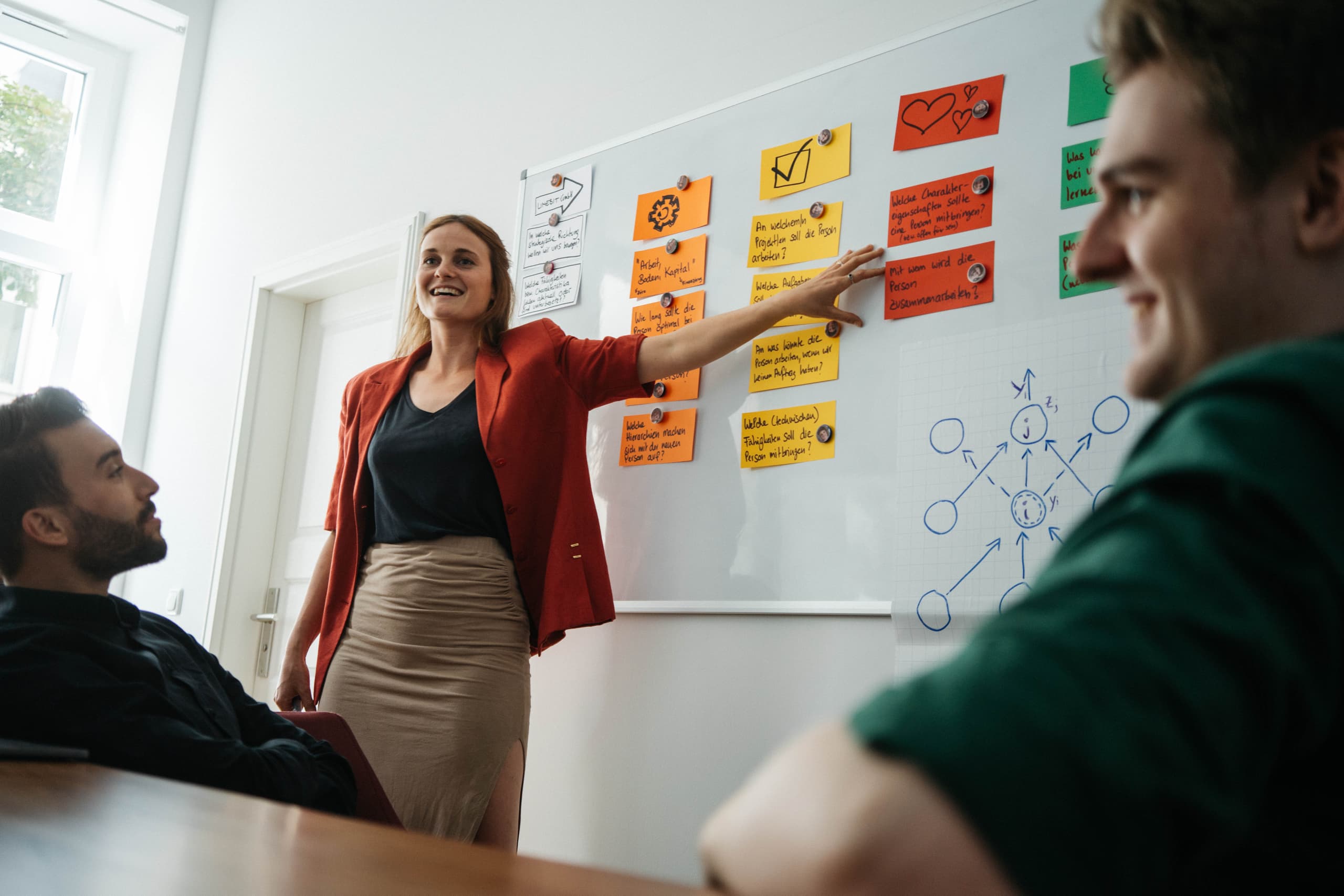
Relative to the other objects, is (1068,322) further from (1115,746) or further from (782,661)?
(1115,746)

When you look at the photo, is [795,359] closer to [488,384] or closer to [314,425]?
[488,384]

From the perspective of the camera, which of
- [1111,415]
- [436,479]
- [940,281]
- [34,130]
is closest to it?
[1111,415]

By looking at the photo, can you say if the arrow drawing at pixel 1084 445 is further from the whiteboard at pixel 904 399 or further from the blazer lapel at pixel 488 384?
the blazer lapel at pixel 488 384

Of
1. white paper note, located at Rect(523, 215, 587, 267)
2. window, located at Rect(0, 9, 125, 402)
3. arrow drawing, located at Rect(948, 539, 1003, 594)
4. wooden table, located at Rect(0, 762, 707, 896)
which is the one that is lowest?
wooden table, located at Rect(0, 762, 707, 896)

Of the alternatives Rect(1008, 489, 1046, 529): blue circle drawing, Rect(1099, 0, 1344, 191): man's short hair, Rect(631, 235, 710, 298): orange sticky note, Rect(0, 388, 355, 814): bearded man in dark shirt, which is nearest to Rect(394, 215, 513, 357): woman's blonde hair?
Rect(631, 235, 710, 298): orange sticky note

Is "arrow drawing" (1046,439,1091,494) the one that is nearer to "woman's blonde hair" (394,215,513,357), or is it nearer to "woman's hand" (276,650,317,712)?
"woman's blonde hair" (394,215,513,357)

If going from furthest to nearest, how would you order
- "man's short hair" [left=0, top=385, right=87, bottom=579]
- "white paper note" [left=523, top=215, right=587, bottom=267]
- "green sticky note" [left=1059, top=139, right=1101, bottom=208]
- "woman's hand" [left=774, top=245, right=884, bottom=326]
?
"white paper note" [left=523, top=215, right=587, bottom=267], "woman's hand" [left=774, top=245, right=884, bottom=326], "green sticky note" [left=1059, top=139, right=1101, bottom=208], "man's short hair" [left=0, top=385, right=87, bottom=579]

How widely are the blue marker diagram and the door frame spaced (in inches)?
76.2

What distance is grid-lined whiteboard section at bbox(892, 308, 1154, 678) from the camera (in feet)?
5.22

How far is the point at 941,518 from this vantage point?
1.72 metres

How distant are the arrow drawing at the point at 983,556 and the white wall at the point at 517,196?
0.15 metres

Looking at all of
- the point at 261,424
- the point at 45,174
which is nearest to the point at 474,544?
the point at 261,424

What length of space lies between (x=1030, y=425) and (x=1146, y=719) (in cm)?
151

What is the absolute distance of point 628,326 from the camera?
2281mm
